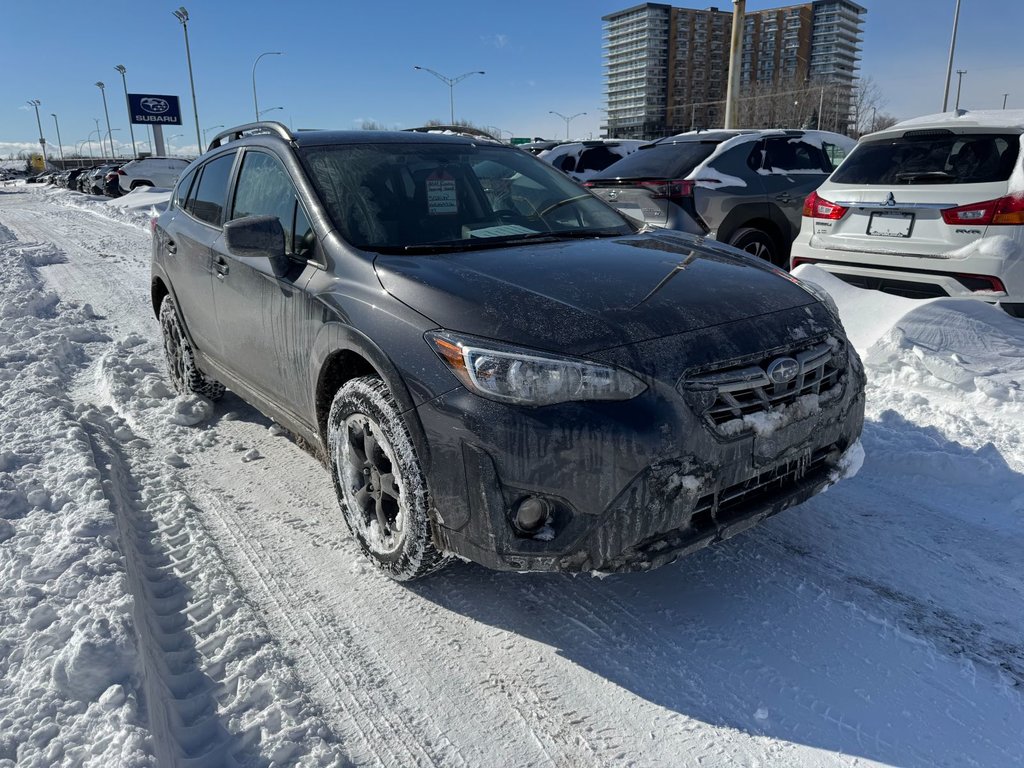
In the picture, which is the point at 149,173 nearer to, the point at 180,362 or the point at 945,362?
the point at 180,362

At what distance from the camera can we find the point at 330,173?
132 inches

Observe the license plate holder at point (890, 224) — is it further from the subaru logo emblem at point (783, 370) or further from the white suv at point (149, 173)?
the white suv at point (149, 173)

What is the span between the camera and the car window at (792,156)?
316 inches

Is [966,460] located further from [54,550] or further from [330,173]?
[54,550]

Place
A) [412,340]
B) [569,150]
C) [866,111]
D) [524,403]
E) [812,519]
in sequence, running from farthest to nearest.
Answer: [866,111]
[569,150]
[812,519]
[412,340]
[524,403]

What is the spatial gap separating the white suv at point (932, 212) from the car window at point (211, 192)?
15.5ft

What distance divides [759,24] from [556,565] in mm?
121541

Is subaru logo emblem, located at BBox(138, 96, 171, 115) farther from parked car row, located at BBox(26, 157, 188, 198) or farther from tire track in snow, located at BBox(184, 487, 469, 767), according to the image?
tire track in snow, located at BBox(184, 487, 469, 767)

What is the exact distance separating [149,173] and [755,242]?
31.7 meters

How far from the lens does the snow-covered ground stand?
2.07m

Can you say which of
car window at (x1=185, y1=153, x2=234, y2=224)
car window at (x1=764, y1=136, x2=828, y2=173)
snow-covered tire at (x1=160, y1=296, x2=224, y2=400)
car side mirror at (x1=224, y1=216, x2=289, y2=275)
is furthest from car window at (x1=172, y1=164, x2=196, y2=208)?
car window at (x1=764, y1=136, x2=828, y2=173)

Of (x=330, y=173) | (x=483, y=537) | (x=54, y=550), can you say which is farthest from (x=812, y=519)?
(x=54, y=550)

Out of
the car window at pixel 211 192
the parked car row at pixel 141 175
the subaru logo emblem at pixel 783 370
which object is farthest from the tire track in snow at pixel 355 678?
the parked car row at pixel 141 175

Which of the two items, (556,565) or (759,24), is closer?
(556,565)
